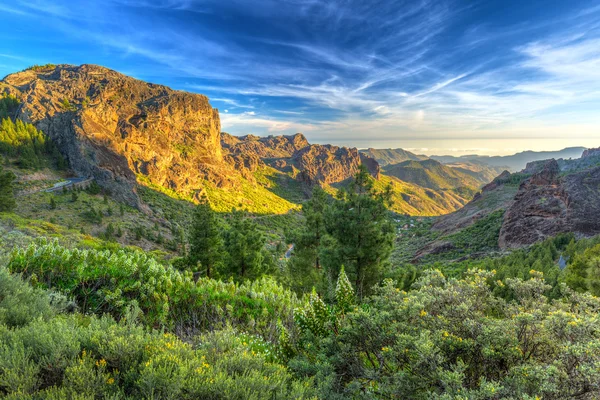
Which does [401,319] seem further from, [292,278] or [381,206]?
[292,278]

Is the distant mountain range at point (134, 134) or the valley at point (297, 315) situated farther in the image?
the distant mountain range at point (134, 134)

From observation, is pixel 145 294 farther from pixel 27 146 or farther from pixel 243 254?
pixel 27 146

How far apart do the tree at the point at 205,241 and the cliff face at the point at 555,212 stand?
44639 millimetres

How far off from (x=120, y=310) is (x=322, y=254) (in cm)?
854

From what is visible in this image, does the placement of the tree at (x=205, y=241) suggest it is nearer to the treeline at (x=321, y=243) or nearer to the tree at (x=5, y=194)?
the treeline at (x=321, y=243)

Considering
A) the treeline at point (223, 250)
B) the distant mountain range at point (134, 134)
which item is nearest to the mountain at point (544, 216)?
the distant mountain range at point (134, 134)

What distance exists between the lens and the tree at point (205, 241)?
19.9 metres

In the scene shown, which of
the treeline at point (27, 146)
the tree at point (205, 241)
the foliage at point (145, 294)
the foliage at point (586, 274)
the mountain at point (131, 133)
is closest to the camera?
the foliage at point (145, 294)

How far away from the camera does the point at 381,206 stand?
12.9 m

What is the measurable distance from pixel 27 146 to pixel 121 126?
36487mm

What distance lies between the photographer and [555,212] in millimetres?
43031

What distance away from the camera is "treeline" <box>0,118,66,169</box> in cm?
5669

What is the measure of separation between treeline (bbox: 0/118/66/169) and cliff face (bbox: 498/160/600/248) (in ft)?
305

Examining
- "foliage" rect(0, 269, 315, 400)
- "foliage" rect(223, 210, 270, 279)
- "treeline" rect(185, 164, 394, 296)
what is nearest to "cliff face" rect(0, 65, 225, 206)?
"treeline" rect(185, 164, 394, 296)
